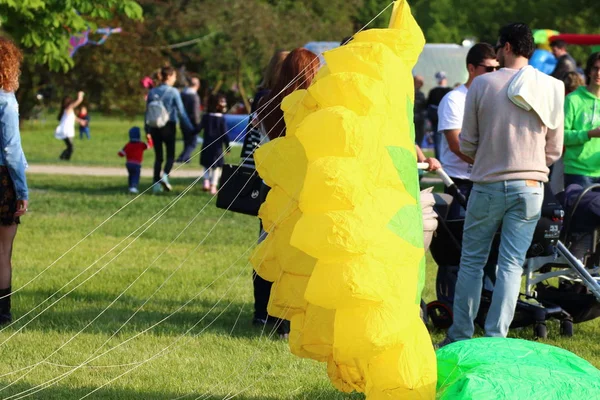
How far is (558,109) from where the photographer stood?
6.34 metres

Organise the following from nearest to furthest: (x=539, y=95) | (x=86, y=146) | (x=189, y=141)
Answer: (x=539, y=95), (x=189, y=141), (x=86, y=146)

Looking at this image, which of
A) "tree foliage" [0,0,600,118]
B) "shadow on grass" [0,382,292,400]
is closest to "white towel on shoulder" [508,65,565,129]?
"shadow on grass" [0,382,292,400]

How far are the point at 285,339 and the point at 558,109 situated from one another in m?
2.47

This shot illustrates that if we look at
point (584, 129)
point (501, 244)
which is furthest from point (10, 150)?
point (584, 129)

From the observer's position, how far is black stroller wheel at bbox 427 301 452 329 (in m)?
7.34

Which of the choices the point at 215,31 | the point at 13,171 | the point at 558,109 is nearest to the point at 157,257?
the point at 13,171

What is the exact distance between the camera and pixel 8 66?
22.5 feet

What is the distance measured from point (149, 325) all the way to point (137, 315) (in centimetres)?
39

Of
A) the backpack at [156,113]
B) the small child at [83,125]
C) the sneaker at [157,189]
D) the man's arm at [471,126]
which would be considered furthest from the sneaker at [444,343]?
the small child at [83,125]

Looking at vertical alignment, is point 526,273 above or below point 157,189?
above

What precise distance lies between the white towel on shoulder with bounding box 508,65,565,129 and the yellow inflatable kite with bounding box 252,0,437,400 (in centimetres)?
158

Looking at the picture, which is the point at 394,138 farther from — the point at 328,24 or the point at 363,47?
the point at 328,24

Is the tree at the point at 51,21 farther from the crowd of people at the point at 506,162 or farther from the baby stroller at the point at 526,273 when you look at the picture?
the crowd of people at the point at 506,162

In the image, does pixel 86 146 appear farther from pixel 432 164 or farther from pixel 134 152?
pixel 432 164
